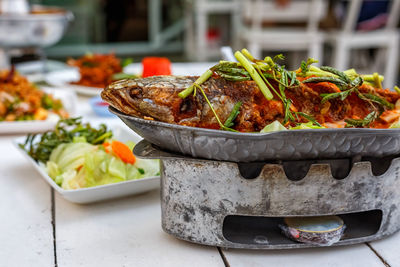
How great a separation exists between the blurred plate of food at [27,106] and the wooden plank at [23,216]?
0.67ft

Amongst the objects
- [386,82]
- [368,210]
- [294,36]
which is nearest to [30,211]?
[368,210]

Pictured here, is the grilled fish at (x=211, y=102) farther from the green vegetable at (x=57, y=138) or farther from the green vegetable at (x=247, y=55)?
the green vegetable at (x=57, y=138)

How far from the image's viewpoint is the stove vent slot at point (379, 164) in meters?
0.92

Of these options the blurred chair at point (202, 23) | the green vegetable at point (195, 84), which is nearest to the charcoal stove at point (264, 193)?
the green vegetable at point (195, 84)

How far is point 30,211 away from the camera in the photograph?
1149 millimetres

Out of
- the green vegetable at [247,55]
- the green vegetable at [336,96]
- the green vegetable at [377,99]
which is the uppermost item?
the green vegetable at [247,55]

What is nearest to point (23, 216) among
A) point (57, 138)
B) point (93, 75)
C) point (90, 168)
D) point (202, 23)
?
point (90, 168)

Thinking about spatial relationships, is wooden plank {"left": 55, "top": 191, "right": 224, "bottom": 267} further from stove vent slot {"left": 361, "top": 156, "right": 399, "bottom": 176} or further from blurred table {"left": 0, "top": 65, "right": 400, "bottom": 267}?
stove vent slot {"left": 361, "top": 156, "right": 399, "bottom": 176}

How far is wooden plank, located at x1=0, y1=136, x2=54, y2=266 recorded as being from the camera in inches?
37.9

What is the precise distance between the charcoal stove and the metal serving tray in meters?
0.02

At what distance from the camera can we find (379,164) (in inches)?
36.5

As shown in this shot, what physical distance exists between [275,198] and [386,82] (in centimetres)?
388

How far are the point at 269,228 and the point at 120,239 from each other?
1.03 ft

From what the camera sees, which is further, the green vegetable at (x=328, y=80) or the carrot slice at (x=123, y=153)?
the carrot slice at (x=123, y=153)
